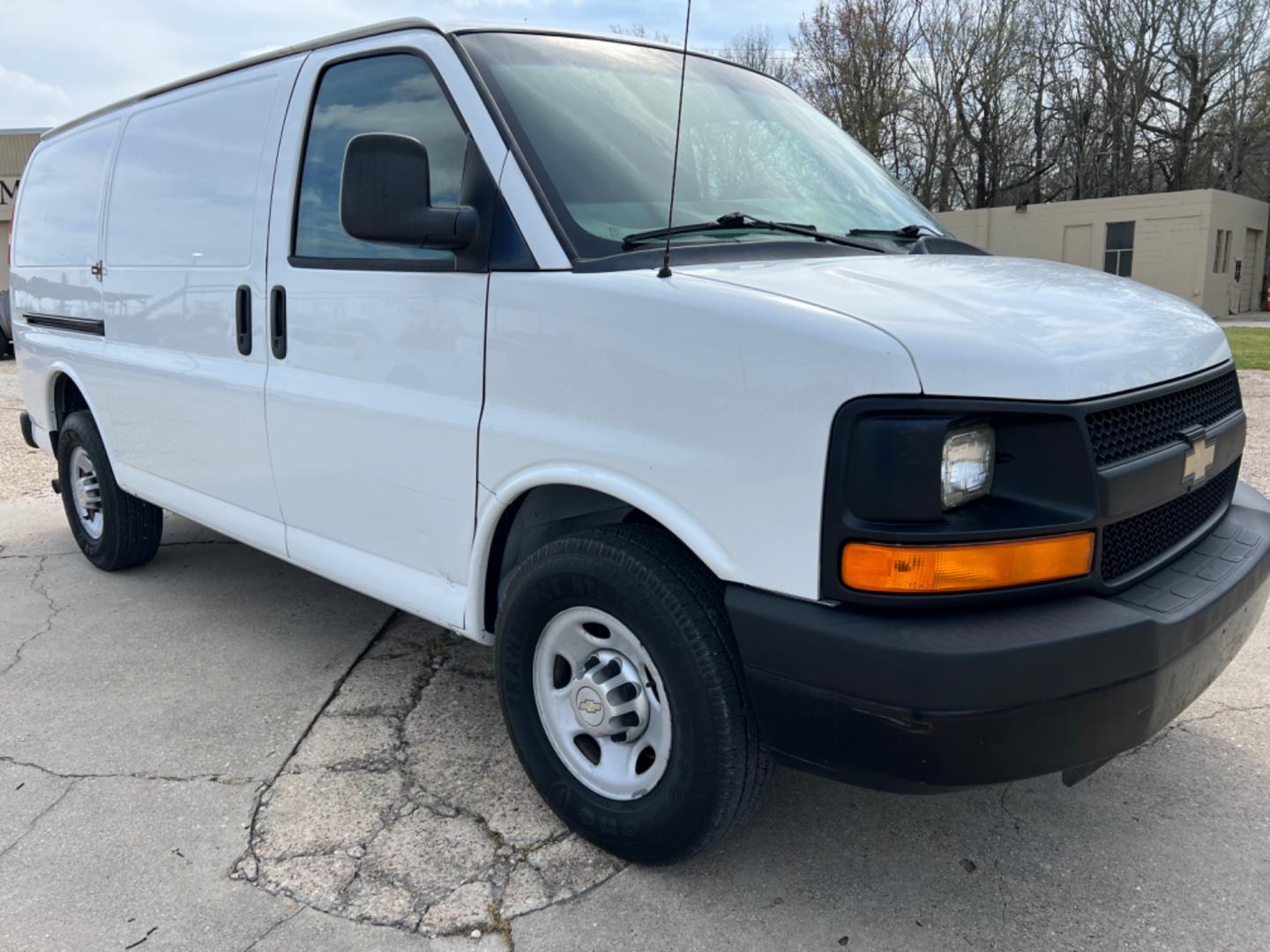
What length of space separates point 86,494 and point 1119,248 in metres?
31.9

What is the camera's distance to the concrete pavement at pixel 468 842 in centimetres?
235

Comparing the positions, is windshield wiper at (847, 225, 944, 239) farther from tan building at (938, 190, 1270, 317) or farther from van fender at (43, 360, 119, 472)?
tan building at (938, 190, 1270, 317)

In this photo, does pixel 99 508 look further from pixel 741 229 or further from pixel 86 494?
pixel 741 229

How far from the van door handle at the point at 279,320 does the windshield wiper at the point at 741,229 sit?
132 cm

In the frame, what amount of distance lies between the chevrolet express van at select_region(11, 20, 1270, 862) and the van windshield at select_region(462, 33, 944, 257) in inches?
0.6

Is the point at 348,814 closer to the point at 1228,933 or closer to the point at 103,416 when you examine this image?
the point at 1228,933

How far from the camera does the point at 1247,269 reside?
34125 millimetres

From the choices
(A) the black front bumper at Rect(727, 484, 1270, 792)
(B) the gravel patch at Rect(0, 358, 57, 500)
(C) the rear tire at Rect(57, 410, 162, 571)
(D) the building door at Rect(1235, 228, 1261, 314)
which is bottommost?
(B) the gravel patch at Rect(0, 358, 57, 500)

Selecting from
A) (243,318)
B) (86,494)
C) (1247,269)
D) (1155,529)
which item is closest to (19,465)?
(86,494)

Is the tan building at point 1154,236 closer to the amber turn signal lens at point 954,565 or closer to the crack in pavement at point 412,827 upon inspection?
the crack in pavement at point 412,827

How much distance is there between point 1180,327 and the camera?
8.27ft

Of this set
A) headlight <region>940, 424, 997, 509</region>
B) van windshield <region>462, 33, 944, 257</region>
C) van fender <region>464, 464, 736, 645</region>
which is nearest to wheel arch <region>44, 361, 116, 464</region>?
van fender <region>464, 464, 736, 645</region>

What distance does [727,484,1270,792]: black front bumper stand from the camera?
1905 mm

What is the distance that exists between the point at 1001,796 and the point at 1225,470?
1.10 metres
